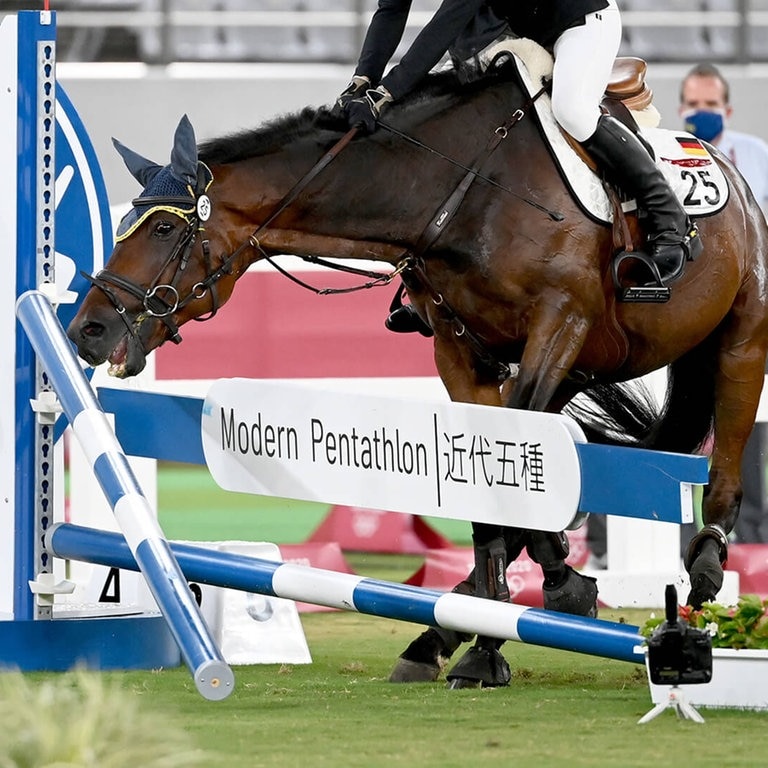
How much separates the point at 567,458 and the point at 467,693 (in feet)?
2.52

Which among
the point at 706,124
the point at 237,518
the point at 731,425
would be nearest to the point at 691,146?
the point at 731,425

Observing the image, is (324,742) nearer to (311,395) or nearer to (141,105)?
(311,395)

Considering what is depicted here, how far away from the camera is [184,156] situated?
14.3 feet

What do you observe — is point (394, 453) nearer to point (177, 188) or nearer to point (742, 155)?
point (177, 188)

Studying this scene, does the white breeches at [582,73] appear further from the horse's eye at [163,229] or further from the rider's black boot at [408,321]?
the horse's eye at [163,229]

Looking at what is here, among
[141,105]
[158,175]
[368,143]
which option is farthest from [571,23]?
[141,105]

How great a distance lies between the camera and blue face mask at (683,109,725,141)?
7.73 metres

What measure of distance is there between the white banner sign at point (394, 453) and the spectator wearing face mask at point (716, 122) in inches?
151

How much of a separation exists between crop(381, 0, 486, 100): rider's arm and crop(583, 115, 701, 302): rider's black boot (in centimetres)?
47

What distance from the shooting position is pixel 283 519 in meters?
10.2

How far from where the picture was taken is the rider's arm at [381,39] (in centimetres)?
476

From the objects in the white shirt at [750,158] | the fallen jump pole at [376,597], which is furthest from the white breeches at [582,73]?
the white shirt at [750,158]

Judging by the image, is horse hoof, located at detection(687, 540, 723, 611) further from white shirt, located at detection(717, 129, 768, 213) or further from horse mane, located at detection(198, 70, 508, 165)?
white shirt, located at detection(717, 129, 768, 213)

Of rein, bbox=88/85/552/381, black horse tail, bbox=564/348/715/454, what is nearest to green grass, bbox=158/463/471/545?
black horse tail, bbox=564/348/715/454
